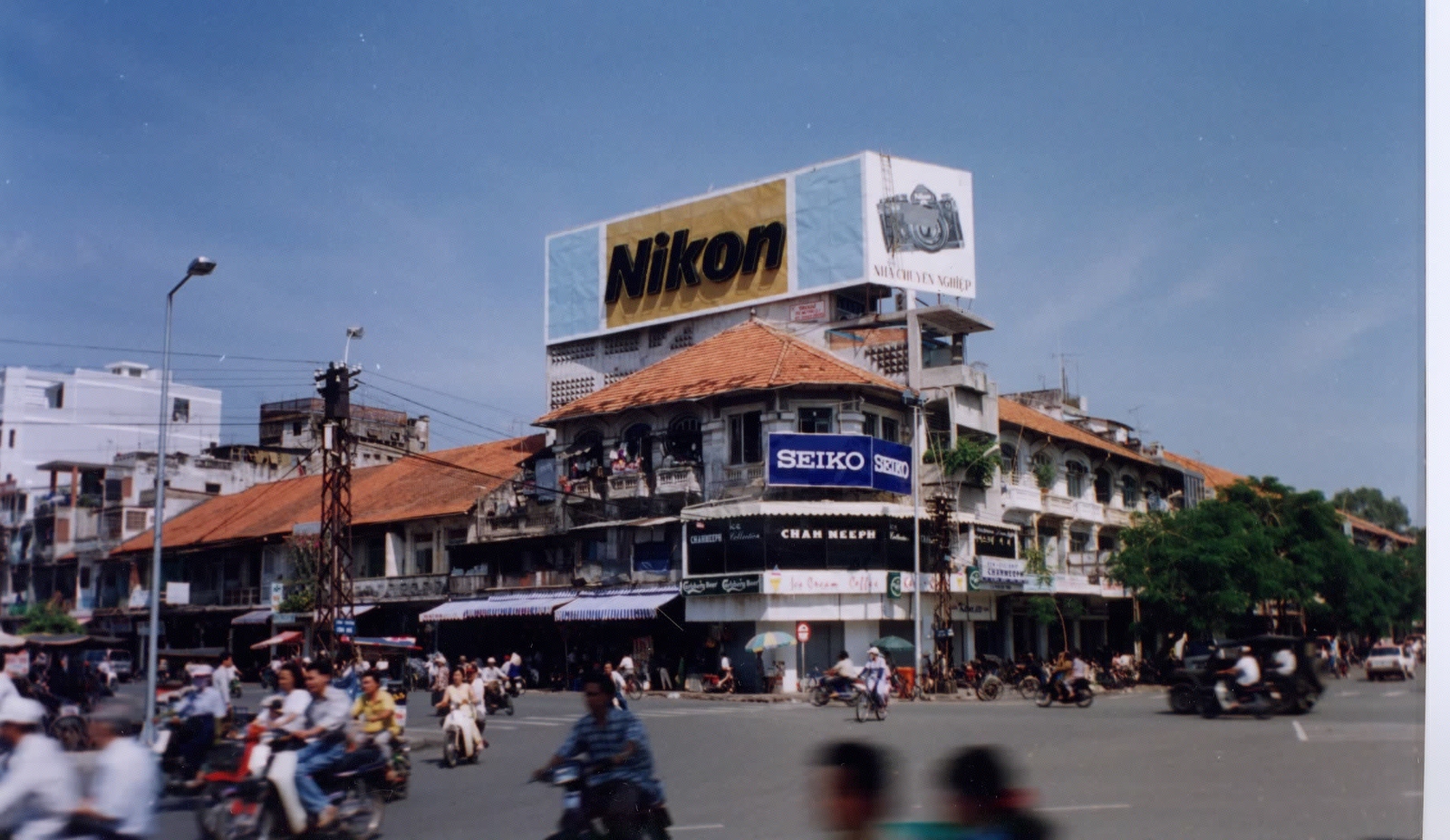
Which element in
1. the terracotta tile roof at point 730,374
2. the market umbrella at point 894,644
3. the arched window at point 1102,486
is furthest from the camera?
the terracotta tile roof at point 730,374

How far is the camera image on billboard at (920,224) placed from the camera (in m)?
20.3

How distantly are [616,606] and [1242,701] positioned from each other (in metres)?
10.8

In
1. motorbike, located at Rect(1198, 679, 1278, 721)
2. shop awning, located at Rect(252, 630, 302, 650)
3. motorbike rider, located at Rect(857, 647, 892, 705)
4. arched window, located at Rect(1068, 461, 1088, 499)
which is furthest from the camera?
motorbike rider, located at Rect(857, 647, 892, 705)

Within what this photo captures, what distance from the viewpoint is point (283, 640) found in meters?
7.43

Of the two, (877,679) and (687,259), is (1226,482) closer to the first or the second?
(877,679)

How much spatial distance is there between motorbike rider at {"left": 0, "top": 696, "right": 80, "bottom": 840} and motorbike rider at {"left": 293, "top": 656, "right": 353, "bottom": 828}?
135cm

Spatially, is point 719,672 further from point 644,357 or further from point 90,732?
point 90,732

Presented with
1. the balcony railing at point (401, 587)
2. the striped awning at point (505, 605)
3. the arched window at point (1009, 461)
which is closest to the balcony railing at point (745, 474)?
the striped awning at point (505, 605)

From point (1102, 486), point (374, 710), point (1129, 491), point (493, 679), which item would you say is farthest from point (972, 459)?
point (374, 710)

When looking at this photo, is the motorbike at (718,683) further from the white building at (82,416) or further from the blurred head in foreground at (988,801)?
the blurred head in foreground at (988,801)

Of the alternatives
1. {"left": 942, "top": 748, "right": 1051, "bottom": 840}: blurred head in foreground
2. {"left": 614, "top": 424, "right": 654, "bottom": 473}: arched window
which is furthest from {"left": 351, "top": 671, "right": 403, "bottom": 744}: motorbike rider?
{"left": 614, "top": 424, "right": 654, "bottom": 473}: arched window

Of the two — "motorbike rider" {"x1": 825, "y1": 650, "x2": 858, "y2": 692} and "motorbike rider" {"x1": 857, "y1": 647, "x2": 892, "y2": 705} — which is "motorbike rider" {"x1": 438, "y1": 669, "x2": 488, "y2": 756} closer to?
"motorbike rider" {"x1": 857, "y1": 647, "x2": 892, "y2": 705}

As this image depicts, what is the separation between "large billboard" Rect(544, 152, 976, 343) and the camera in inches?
792

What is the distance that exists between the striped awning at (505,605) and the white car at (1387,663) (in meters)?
8.54
